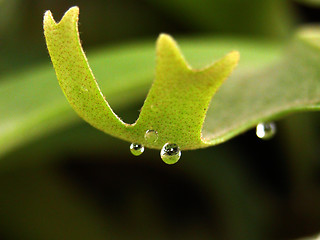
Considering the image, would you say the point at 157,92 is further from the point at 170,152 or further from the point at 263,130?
the point at 263,130

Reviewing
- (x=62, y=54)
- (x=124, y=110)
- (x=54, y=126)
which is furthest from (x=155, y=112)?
(x=124, y=110)

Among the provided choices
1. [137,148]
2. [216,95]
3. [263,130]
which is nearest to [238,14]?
[216,95]

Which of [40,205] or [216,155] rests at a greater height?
[216,155]

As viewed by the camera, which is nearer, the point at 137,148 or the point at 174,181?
the point at 137,148

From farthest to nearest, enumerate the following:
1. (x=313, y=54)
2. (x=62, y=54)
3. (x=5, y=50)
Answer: (x=5, y=50)
(x=313, y=54)
(x=62, y=54)

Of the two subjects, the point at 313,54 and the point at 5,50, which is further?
the point at 5,50

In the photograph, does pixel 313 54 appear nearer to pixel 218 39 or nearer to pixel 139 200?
pixel 218 39

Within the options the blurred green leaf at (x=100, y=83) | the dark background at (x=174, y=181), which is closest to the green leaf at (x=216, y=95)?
the blurred green leaf at (x=100, y=83)

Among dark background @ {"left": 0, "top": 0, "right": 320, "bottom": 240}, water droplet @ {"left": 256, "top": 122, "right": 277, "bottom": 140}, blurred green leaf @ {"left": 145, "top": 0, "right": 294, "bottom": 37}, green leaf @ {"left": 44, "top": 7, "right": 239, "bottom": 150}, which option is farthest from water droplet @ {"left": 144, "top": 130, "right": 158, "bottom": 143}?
blurred green leaf @ {"left": 145, "top": 0, "right": 294, "bottom": 37}
